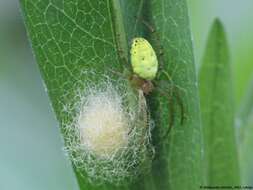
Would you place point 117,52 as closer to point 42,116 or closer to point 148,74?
point 148,74

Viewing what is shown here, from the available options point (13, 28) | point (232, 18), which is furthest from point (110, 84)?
point (13, 28)

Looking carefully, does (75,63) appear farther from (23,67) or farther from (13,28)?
(13,28)

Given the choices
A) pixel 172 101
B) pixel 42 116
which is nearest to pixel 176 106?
pixel 172 101

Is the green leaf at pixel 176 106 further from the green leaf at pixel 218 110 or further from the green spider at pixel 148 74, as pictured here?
the green leaf at pixel 218 110

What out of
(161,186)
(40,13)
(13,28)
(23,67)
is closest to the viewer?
(40,13)

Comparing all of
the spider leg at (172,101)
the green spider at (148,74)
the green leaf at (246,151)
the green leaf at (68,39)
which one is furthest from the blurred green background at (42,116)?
the green leaf at (68,39)

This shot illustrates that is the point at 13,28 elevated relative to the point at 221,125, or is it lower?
elevated
